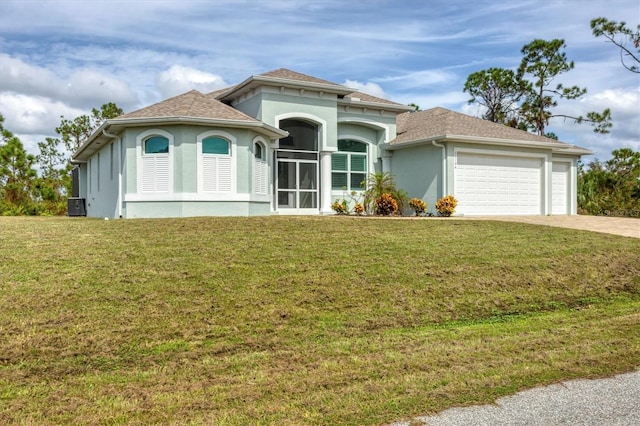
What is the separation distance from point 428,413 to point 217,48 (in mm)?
17107

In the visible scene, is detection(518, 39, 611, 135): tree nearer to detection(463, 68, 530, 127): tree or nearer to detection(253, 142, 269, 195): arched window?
detection(463, 68, 530, 127): tree

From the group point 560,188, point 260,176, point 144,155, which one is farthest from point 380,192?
point 560,188

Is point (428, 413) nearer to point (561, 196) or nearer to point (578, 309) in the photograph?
point (578, 309)

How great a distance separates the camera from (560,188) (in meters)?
25.5

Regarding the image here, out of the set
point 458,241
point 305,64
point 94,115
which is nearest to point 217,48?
point 305,64

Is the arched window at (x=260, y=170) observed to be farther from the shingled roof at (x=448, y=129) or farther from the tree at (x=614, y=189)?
the tree at (x=614, y=189)

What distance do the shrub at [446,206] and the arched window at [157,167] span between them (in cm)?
992

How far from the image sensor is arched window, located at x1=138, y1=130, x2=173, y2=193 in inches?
693

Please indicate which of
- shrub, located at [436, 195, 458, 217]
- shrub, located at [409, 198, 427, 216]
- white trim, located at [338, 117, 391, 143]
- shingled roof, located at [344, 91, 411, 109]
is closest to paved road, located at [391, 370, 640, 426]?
shrub, located at [436, 195, 458, 217]

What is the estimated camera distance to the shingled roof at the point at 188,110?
1762cm

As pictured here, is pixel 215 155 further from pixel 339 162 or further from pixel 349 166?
pixel 349 166

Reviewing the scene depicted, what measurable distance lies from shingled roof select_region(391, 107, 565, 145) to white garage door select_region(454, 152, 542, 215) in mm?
917

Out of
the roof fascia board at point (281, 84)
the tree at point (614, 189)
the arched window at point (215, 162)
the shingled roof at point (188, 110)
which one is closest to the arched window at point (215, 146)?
the arched window at point (215, 162)

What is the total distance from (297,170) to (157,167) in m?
5.78
